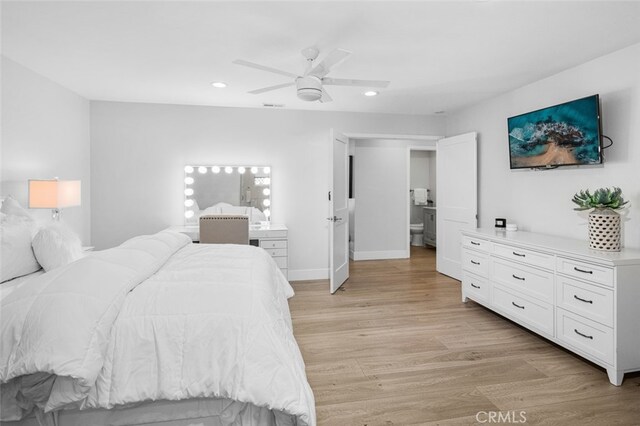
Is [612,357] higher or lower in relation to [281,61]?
lower

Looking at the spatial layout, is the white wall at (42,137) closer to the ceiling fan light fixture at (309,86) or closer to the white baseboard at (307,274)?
the ceiling fan light fixture at (309,86)

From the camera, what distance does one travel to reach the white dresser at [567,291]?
7.95 ft

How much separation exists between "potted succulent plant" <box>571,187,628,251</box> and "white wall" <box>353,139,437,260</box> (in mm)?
4099

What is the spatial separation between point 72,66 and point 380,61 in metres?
2.87

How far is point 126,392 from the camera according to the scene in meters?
1.50

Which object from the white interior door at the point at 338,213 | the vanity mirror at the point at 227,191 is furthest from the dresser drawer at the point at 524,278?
the vanity mirror at the point at 227,191

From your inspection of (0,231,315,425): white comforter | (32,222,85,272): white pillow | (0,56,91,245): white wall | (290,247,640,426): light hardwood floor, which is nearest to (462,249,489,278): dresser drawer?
(290,247,640,426): light hardwood floor

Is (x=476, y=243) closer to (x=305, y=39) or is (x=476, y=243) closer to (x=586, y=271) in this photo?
(x=586, y=271)

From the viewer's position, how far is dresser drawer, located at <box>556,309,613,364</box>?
97.0 inches

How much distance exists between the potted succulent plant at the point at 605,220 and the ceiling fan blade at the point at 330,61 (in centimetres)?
219

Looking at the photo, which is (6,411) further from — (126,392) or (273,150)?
(273,150)

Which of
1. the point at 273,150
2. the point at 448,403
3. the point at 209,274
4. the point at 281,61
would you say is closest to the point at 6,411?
the point at 209,274

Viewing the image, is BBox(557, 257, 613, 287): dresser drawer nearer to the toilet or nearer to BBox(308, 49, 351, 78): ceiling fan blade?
BBox(308, 49, 351, 78): ceiling fan blade

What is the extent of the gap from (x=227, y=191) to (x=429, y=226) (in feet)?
15.8
